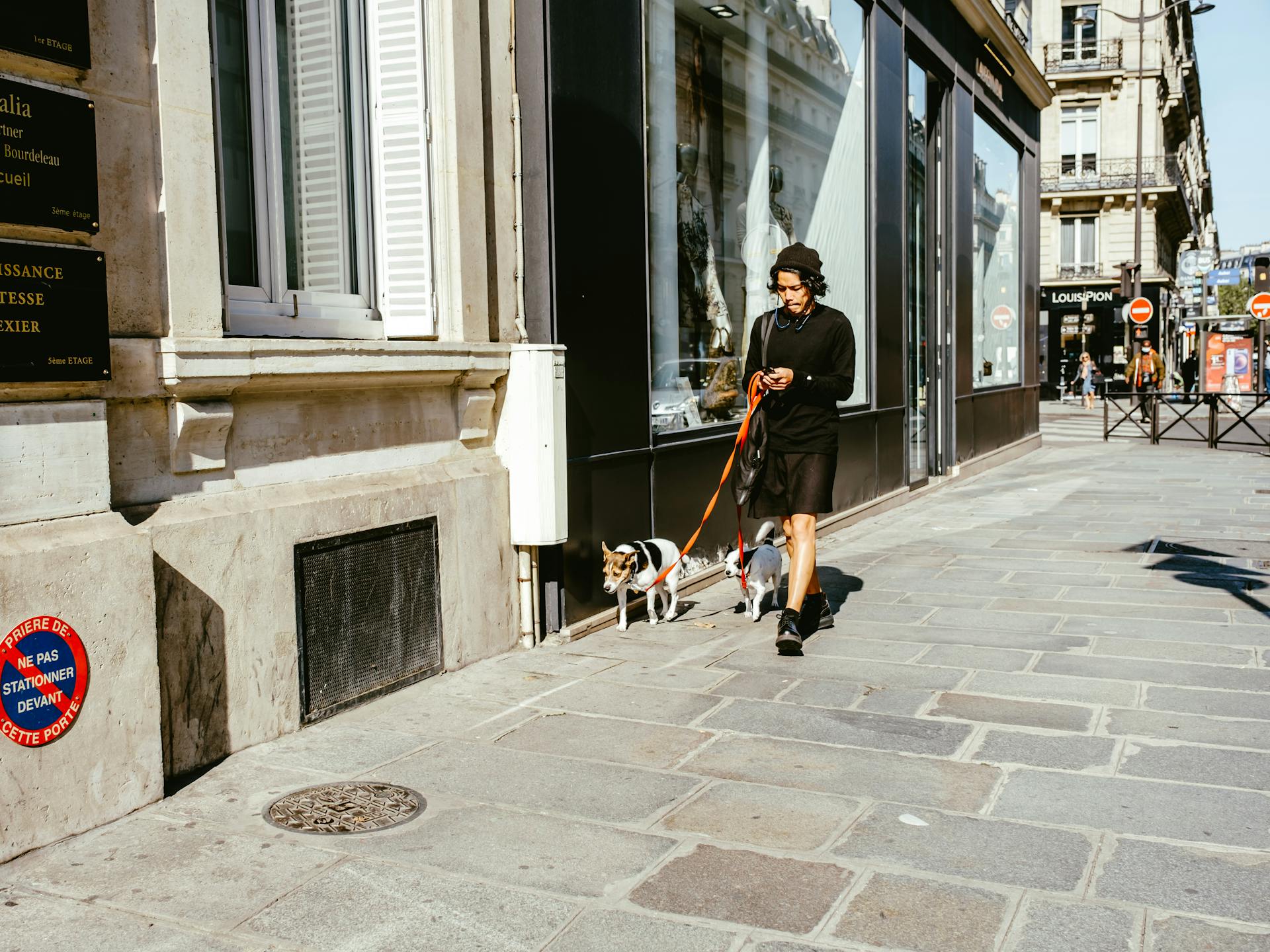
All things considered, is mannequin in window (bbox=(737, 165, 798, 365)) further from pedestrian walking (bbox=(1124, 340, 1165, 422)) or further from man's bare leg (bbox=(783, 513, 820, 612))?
pedestrian walking (bbox=(1124, 340, 1165, 422))

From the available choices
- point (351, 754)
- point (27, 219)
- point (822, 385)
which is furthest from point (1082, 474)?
point (27, 219)

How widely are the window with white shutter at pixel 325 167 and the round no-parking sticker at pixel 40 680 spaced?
1538 mm

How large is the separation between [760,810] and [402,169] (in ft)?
11.0

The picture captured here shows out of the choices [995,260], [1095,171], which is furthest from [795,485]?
[1095,171]

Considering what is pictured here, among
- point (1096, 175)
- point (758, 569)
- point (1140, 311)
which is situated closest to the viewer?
point (758, 569)

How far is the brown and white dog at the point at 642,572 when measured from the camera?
21.4ft

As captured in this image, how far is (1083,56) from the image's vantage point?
48.7m

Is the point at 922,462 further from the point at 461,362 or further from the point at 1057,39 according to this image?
the point at 1057,39

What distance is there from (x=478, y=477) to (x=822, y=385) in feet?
5.83

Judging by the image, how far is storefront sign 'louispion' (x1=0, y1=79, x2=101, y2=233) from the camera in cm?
363

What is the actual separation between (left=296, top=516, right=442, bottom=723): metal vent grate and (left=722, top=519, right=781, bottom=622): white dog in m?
2.05

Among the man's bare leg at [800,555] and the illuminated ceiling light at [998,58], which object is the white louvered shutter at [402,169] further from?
the illuminated ceiling light at [998,58]

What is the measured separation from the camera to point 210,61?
440 cm

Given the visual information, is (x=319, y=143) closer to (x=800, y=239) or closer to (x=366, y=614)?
(x=366, y=614)
